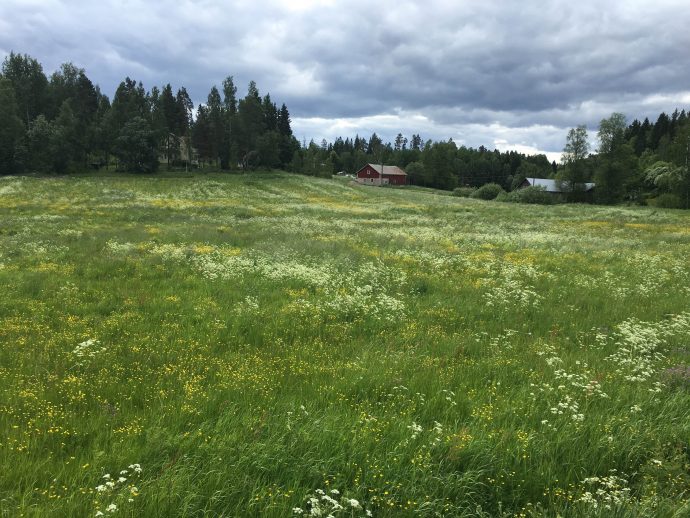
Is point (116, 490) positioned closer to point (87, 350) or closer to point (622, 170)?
point (87, 350)

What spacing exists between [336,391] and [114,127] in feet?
312

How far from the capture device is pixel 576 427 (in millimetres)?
5535

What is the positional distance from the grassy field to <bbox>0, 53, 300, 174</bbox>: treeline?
74740 mm

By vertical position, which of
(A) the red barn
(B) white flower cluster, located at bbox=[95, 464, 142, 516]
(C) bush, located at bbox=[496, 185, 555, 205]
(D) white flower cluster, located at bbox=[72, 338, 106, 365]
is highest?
(A) the red barn

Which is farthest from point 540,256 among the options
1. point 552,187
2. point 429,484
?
point 552,187

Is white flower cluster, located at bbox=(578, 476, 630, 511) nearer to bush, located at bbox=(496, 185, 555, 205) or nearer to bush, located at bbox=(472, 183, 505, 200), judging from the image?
bush, located at bbox=(496, 185, 555, 205)

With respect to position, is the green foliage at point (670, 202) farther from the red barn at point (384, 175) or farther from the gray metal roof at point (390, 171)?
the gray metal roof at point (390, 171)

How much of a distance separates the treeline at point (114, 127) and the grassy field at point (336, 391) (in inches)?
2943

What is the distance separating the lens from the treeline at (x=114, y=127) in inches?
2943

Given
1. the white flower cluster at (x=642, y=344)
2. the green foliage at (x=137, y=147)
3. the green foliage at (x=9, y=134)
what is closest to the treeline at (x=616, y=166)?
the green foliage at (x=137, y=147)

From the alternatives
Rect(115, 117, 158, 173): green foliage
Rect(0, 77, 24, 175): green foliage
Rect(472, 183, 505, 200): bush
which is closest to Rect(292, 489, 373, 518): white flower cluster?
Rect(0, 77, 24, 175): green foliage

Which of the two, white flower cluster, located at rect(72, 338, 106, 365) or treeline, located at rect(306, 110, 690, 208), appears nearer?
white flower cluster, located at rect(72, 338, 106, 365)

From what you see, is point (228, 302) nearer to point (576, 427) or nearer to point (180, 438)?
point (180, 438)

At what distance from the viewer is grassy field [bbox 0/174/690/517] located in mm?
4324
